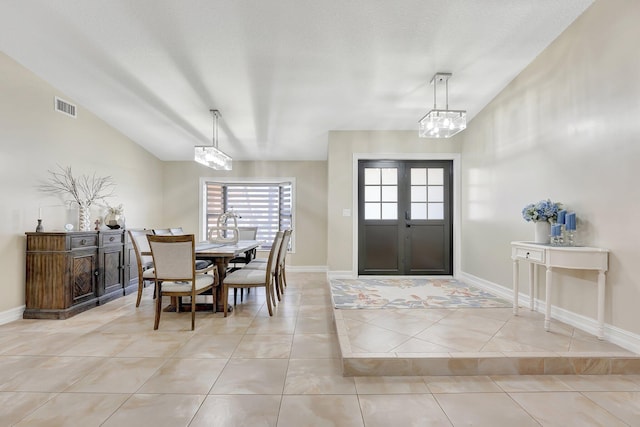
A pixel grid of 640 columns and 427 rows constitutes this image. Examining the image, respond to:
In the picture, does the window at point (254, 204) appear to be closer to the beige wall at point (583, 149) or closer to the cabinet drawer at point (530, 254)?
the beige wall at point (583, 149)

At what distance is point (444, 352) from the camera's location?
88.7 inches

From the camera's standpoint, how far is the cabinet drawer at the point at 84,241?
3541mm

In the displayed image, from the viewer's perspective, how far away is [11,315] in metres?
3.26

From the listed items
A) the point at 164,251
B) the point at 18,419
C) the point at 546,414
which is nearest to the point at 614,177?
the point at 546,414

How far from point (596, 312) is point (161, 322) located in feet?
13.4

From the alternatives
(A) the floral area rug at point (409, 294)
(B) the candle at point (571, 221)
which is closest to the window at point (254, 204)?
(A) the floral area rug at point (409, 294)

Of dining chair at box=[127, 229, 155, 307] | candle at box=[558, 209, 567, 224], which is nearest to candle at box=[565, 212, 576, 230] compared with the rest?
candle at box=[558, 209, 567, 224]

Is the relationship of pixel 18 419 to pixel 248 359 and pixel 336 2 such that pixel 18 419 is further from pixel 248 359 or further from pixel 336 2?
pixel 336 2

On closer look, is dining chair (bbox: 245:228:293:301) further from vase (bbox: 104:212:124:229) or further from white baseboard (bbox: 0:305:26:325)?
white baseboard (bbox: 0:305:26:325)

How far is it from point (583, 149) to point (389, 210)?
2.70 meters

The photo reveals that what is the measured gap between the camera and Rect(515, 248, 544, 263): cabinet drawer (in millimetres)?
2752

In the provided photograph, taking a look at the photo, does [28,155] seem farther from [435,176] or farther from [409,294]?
[435,176]

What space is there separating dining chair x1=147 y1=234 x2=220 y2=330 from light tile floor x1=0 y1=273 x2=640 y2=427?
0.40 m

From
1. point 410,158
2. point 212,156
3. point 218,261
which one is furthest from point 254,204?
point 410,158
